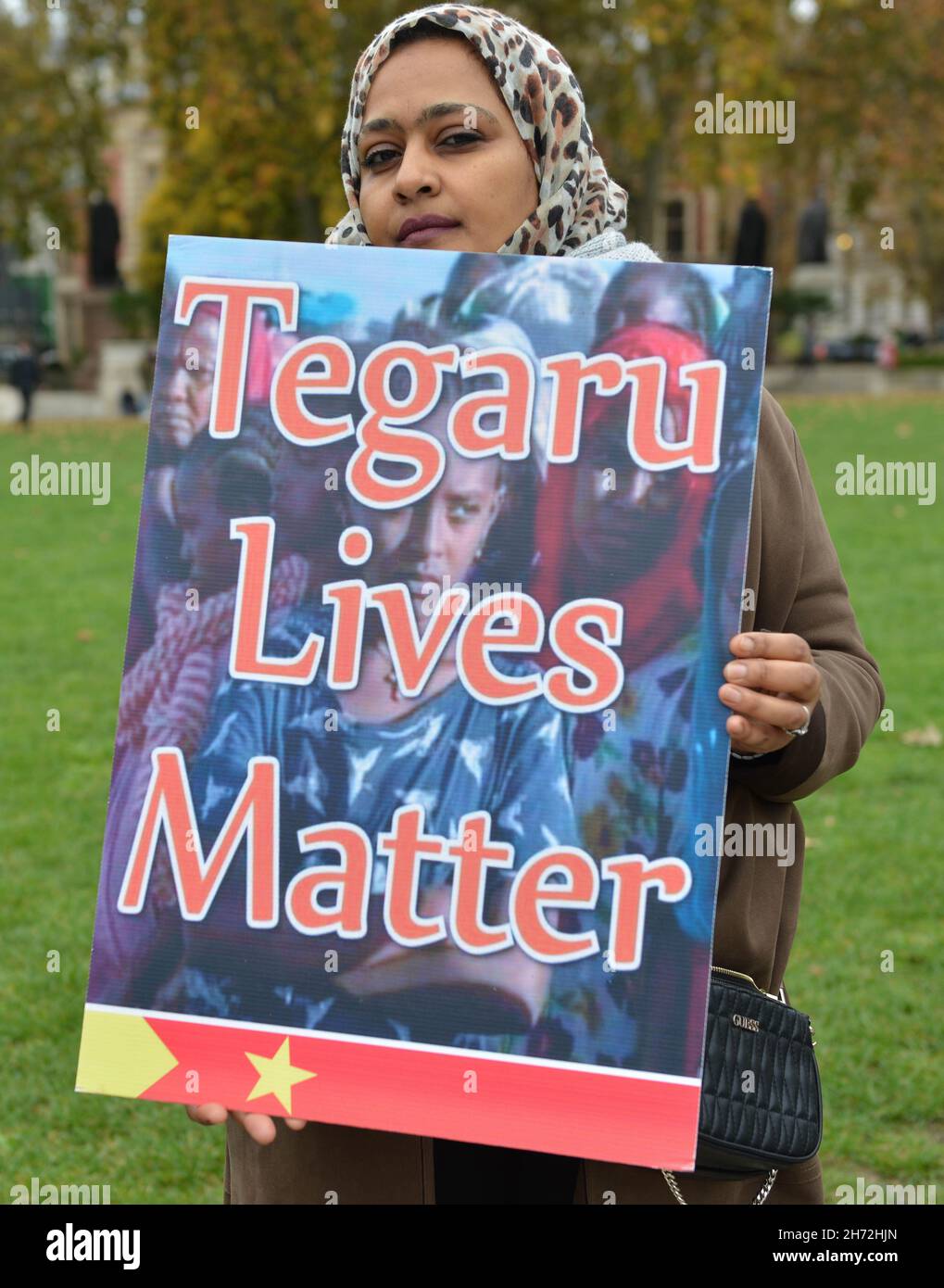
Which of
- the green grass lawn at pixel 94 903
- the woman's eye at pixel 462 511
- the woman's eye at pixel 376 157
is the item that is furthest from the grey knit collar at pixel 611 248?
the green grass lawn at pixel 94 903

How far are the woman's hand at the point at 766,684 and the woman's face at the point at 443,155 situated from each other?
62 centimetres

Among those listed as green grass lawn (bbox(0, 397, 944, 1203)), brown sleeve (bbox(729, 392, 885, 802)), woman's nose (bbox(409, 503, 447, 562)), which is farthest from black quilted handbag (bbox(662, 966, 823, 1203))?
green grass lawn (bbox(0, 397, 944, 1203))

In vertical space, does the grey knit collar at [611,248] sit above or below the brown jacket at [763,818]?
above

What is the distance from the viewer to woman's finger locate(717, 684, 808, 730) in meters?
1.76

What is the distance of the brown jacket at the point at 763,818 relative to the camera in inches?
75.9

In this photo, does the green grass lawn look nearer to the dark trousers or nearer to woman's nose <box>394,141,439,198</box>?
the dark trousers

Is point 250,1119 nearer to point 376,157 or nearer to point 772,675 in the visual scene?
point 772,675

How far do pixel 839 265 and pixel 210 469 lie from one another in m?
68.5

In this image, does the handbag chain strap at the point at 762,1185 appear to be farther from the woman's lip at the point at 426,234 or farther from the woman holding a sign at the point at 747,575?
the woman's lip at the point at 426,234

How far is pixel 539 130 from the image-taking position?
2.08 meters

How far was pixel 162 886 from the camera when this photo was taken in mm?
1836

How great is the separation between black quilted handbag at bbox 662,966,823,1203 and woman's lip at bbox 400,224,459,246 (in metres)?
0.95

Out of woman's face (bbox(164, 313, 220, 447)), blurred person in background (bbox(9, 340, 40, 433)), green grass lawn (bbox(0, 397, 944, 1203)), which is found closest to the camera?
woman's face (bbox(164, 313, 220, 447))
